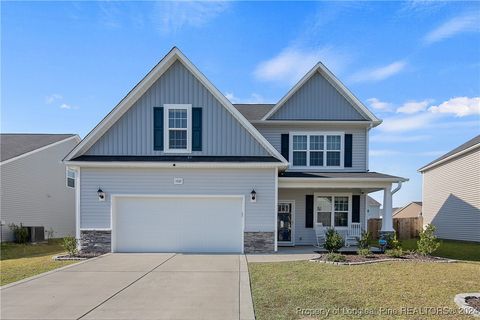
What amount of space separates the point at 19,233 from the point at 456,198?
25175 millimetres

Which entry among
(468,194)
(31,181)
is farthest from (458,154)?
(31,181)

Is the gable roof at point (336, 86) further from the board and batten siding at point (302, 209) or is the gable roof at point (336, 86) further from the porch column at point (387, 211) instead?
the board and batten siding at point (302, 209)

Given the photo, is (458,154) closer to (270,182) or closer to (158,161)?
(270,182)

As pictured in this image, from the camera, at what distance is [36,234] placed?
18719mm

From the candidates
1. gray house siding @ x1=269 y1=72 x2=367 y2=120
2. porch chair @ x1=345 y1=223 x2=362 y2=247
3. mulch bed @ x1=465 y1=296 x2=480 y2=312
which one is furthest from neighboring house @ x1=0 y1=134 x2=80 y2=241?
mulch bed @ x1=465 y1=296 x2=480 y2=312

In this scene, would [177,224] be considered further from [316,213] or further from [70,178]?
[70,178]

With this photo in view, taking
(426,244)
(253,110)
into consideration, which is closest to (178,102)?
(253,110)

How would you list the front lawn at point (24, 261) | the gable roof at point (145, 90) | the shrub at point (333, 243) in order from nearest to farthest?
the front lawn at point (24, 261), the shrub at point (333, 243), the gable roof at point (145, 90)

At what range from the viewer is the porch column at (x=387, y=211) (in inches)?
571

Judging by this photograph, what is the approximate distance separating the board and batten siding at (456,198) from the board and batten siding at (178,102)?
45.8ft

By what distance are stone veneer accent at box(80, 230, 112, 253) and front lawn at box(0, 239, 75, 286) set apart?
1.25 meters

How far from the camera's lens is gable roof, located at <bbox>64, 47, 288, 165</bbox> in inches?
542

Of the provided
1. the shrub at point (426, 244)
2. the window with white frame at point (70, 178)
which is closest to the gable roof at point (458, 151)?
the shrub at point (426, 244)

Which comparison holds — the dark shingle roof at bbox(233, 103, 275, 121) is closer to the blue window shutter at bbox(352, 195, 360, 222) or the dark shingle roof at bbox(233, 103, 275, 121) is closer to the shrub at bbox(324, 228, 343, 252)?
the blue window shutter at bbox(352, 195, 360, 222)
